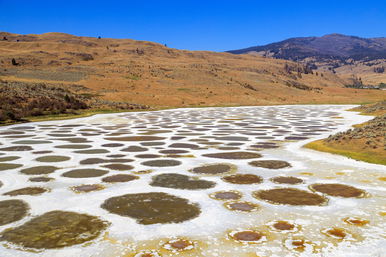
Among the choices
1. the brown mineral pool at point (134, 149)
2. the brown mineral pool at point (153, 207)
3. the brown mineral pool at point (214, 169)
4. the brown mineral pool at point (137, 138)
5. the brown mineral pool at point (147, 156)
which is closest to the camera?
the brown mineral pool at point (153, 207)

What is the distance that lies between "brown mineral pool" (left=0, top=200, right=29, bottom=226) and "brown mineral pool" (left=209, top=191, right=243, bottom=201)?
4268 millimetres

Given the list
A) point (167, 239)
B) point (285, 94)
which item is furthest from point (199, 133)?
point (285, 94)

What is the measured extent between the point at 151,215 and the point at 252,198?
2.53 meters

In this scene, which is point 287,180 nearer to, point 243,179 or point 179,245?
point 243,179

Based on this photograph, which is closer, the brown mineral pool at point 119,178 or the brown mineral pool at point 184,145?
the brown mineral pool at point 119,178

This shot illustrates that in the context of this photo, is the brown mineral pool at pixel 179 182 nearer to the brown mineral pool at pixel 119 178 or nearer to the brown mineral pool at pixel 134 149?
the brown mineral pool at pixel 119 178

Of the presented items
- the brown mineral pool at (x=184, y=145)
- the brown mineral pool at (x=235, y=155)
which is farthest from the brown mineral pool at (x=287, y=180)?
the brown mineral pool at (x=184, y=145)

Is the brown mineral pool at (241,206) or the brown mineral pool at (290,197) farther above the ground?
the brown mineral pool at (241,206)

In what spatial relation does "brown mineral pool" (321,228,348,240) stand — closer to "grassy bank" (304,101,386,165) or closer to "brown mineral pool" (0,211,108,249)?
"brown mineral pool" (0,211,108,249)

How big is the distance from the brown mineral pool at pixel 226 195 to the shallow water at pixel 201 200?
48 millimetres

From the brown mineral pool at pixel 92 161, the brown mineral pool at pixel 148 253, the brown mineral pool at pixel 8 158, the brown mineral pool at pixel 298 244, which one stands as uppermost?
the brown mineral pool at pixel 8 158

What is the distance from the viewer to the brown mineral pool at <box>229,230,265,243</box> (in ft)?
20.7

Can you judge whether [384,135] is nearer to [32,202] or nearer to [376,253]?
[376,253]

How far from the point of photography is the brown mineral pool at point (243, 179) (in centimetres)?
1026
